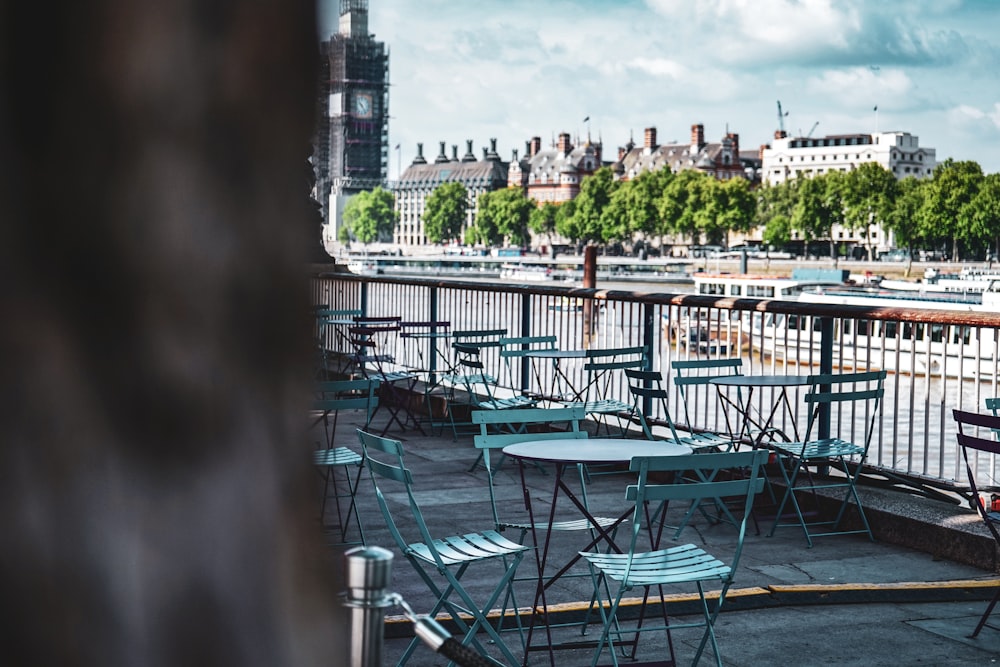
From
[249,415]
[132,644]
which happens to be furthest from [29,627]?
[249,415]

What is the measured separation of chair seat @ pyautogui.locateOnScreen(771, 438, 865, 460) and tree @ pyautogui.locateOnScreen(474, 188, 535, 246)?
6196 inches

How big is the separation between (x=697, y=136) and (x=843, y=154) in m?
20.3

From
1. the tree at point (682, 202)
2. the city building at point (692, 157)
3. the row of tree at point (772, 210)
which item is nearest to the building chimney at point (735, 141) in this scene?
the city building at point (692, 157)

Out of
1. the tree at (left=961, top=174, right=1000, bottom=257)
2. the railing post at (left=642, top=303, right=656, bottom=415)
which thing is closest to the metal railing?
the railing post at (left=642, top=303, right=656, bottom=415)

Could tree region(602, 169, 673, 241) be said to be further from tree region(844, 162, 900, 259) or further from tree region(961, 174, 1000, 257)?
tree region(961, 174, 1000, 257)

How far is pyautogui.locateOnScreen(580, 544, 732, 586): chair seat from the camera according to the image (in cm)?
426

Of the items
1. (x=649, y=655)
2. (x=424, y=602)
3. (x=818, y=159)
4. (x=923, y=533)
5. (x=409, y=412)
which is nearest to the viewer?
(x=649, y=655)

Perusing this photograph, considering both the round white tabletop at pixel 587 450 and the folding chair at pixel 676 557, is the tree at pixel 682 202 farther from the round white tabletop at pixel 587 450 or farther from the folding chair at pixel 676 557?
the folding chair at pixel 676 557

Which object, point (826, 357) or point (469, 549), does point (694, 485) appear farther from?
point (826, 357)

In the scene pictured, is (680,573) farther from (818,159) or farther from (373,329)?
(818,159)

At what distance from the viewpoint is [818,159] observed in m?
180

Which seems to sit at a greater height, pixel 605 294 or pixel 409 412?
pixel 605 294

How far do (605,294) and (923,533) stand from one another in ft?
14.6

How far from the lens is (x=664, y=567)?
4449 millimetres
